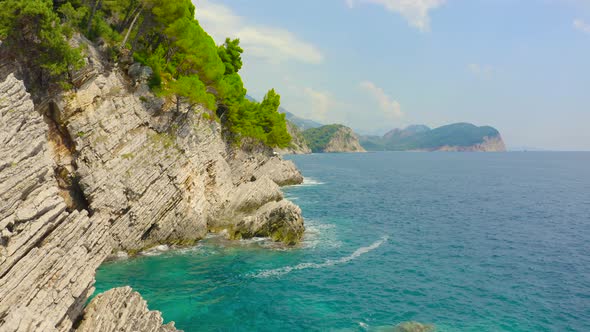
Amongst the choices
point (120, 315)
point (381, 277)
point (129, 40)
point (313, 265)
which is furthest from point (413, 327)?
point (129, 40)

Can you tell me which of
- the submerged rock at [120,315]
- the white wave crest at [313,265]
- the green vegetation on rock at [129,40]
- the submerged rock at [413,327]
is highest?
the green vegetation on rock at [129,40]

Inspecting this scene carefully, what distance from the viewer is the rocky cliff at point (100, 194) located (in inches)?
615

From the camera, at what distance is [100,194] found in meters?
31.3

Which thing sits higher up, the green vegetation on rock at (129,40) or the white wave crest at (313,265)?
the green vegetation on rock at (129,40)

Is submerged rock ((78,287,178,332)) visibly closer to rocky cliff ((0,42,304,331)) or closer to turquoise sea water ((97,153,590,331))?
rocky cliff ((0,42,304,331))

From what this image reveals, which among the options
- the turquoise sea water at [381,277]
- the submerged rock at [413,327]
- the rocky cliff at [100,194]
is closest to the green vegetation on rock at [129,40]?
the rocky cliff at [100,194]

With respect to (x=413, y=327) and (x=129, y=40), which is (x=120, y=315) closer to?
(x=413, y=327)

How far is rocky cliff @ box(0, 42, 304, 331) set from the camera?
1563 centimetres

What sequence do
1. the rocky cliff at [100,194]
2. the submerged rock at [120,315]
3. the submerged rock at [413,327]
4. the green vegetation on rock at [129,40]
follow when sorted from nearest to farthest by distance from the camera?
the rocky cliff at [100,194], the submerged rock at [120,315], the submerged rock at [413,327], the green vegetation on rock at [129,40]

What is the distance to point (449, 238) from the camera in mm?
43750

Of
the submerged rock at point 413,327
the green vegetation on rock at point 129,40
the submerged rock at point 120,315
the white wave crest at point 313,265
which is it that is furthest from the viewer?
the white wave crest at point 313,265

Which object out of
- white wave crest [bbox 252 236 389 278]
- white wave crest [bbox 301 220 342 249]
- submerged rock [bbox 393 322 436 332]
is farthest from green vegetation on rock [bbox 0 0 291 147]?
submerged rock [bbox 393 322 436 332]

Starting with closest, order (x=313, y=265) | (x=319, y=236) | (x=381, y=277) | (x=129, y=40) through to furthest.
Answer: (x=381, y=277) → (x=313, y=265) → (x=129, y=40) → (x=319, y=236)

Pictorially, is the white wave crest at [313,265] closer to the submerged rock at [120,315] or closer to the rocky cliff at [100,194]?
the rocky cliff at [100,194]
